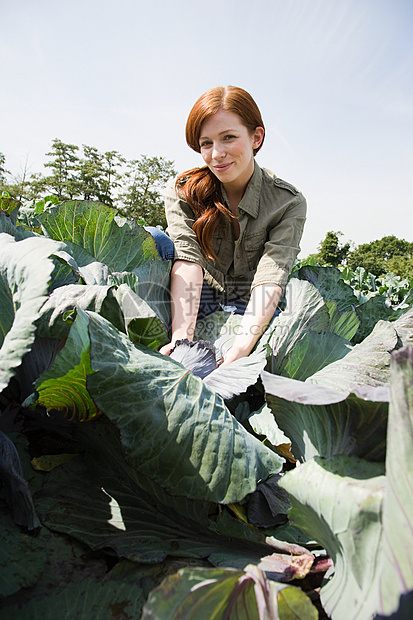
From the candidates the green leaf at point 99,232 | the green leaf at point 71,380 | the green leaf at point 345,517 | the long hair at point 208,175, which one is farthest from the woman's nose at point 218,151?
the green leaf at point 345,517

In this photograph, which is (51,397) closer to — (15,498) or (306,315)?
(15,498)

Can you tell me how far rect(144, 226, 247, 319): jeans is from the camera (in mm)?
2027

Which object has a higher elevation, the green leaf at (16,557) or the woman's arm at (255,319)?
the woman's arm at (255,319)

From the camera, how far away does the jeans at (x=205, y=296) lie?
6.65 feet

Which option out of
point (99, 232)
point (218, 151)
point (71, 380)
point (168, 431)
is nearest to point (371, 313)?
point (218, 151)

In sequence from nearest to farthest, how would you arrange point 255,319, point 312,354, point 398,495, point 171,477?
1. point 398,495
2. point 171,477
3. point 312,354
4. point 255,319

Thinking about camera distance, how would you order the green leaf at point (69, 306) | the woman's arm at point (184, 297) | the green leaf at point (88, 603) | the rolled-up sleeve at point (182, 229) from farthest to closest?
the rolled-up sleeve at point (182, 229)
the woman's arm at point (184, 297)
the green leaf at point (69, 306)
the green leaf at point (88, 603)

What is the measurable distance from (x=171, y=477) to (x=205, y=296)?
4.76ft

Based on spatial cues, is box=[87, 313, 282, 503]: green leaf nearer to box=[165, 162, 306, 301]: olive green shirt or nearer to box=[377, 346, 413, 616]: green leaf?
box=[377, 346, 413, 616]: green leaf

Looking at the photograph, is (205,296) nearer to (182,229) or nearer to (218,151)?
(182,229)

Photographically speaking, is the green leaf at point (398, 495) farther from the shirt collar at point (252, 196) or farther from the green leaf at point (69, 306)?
the shirt collar at point (252, 196)

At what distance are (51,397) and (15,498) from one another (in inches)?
8.4

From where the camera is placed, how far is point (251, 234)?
7.23 feet

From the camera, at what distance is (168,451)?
84 cm
